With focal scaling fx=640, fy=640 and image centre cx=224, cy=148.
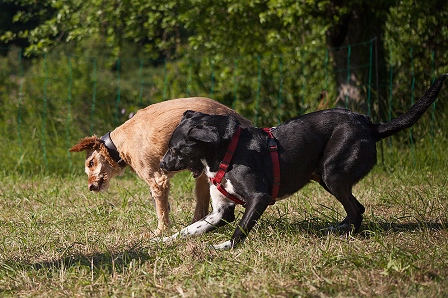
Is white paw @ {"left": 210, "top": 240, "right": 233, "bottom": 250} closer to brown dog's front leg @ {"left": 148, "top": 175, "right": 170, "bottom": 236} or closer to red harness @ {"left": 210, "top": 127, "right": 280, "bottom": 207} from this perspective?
red harness @ {"left": 210, "top": 127, "right": 280, "bottom": 207}

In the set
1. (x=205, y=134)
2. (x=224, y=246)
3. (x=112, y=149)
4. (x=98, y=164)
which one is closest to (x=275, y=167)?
(x=205, y=134)

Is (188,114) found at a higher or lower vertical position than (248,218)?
higher

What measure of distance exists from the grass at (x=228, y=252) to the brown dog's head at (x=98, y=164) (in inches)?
11.9

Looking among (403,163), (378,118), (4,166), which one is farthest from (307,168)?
(4,166)

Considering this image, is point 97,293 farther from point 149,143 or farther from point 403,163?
point 403,163

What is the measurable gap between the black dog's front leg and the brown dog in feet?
2.80

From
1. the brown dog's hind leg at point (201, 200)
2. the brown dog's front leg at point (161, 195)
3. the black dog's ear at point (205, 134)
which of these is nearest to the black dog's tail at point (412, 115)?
the black dog's ear at point (205, 134)

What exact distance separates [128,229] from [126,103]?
299 inches

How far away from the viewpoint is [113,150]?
577cm

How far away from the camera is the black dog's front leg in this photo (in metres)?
4.56

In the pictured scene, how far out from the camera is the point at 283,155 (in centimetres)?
485

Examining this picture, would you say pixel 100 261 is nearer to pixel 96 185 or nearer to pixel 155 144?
pixel 155 144

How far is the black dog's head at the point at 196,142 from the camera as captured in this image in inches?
184

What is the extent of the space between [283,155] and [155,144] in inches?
45.2
